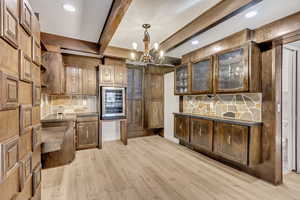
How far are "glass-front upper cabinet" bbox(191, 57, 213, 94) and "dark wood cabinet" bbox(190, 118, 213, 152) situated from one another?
0.66m

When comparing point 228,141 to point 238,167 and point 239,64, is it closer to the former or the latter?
point 238,167

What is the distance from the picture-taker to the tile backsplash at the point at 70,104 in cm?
383

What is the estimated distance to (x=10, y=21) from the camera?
834mm

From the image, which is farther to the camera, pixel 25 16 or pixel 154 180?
pixel 154 180

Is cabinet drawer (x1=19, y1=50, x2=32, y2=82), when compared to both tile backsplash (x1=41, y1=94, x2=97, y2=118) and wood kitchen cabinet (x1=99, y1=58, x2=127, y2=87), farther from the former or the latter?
tile backsplash (x1=41, y1=94, x2=97, y2=118)

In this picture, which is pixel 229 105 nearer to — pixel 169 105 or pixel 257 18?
pixel 257 18

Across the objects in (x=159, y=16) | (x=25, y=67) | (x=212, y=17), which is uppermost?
(x=159, y=16)

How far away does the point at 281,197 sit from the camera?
1985 millimetres

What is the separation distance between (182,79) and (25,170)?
11.2 feet

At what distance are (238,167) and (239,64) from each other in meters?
1.89

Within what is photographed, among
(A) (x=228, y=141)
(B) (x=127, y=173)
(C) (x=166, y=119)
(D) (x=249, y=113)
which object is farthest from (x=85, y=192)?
(C) (x=166, y=119)

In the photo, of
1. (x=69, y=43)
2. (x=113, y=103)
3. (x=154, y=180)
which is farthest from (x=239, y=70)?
(x=69, y=43)

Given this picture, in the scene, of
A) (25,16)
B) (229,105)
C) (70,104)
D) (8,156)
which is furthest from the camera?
(70,104)

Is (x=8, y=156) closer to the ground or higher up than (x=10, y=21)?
closer to the ground
